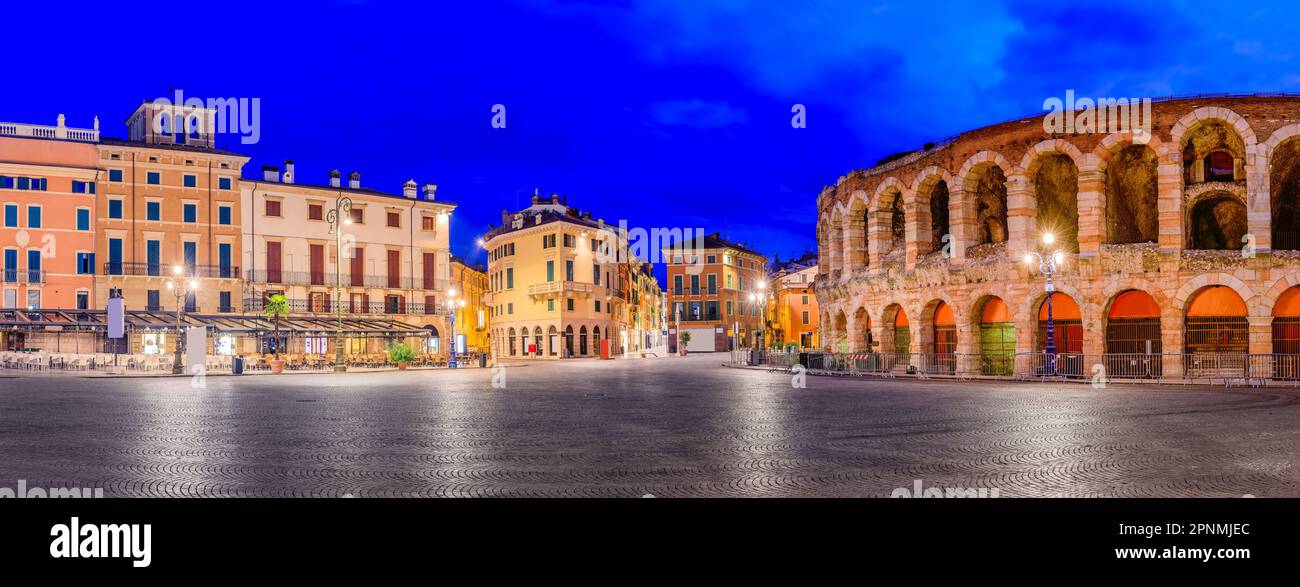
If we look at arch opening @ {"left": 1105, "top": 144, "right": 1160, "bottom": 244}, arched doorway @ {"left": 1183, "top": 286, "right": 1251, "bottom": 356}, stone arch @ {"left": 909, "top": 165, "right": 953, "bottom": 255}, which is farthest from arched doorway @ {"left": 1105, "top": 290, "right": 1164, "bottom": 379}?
stone arch @ {"left": 909, "top": 165, "right": 953, "bottom": 255}

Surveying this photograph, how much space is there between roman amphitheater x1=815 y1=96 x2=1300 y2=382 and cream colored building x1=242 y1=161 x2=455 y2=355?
3333 centimetres

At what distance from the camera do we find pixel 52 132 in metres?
50.9

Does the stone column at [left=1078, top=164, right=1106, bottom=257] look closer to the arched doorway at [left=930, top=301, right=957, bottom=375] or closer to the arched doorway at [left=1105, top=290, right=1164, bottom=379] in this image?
the arched doorway at [left=1105, top=290, right=1164, bottom=379]

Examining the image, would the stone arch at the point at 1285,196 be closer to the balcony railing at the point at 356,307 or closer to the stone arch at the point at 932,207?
the stone arch at the point at 932,207

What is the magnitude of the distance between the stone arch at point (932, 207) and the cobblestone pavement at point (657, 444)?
15282 millimetres

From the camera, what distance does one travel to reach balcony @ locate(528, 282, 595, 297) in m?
68.1

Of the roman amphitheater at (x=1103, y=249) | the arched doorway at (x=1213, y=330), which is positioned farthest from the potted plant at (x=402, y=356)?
the arched doorway at (x=1213, y=330)

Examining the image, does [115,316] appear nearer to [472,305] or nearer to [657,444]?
[657,444]

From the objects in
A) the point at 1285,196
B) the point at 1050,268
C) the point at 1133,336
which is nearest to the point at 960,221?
the point at 1050,268

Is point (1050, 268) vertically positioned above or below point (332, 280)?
below

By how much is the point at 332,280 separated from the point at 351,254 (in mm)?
2104
